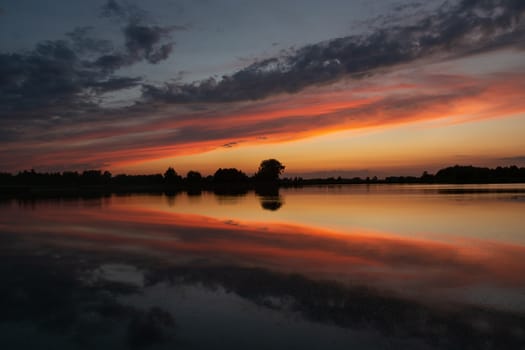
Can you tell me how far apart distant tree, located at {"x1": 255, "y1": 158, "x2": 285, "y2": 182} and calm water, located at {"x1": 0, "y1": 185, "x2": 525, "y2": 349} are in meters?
125

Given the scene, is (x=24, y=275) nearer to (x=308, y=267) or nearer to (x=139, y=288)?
(x=139, y=288)

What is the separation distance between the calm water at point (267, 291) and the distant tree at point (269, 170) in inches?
4921

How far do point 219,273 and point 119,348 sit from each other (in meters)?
4.19

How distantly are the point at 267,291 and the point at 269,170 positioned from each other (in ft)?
441

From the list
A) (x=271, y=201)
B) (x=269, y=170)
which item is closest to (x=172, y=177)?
(x=269, y=170)

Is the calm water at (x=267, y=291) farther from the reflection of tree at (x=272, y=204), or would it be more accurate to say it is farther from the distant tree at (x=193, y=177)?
the distant tree at (x=193, y=177)

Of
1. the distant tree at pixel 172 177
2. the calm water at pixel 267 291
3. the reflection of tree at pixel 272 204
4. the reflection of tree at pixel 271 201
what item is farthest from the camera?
the distant tree at pixel 172 177

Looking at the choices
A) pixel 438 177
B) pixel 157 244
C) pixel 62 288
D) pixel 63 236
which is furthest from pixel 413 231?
pixel 438 177

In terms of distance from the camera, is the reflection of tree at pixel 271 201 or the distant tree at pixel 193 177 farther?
the distant tree at pixel 193 177

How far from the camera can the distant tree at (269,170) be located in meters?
141

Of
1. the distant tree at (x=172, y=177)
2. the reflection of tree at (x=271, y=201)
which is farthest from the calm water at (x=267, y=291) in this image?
the distant tree at (x=172, y=177)

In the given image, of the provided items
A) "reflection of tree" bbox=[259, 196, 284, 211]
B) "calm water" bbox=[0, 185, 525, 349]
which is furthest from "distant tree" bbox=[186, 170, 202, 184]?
"calm water" bbox=[0, 185, 525, 349]

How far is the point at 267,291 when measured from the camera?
8109 mm

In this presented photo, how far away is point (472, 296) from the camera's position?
301 inches
